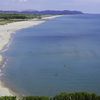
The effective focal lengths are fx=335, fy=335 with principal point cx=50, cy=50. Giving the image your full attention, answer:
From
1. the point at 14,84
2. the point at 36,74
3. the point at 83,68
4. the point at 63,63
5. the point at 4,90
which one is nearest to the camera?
the point at 4,90

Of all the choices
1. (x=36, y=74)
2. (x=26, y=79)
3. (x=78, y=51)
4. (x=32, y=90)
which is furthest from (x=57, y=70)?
(x=78, y=51)

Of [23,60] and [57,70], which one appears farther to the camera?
[23,60]

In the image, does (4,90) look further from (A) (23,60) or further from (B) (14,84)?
(A) (23,60)

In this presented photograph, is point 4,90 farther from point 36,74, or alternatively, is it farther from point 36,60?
point 36,60

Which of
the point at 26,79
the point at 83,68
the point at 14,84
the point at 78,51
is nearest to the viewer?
the point at 14,84

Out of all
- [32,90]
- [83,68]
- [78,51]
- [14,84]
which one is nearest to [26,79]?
[14,84]

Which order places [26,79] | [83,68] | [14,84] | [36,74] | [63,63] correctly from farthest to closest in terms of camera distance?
[63,63] → [83,68] → [36,74] → [26,79] → [14,84]

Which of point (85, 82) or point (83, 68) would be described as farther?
point (83, 68)

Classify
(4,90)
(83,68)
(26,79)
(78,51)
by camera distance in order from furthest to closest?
(78,51), (83,68), (26,79), (4,90)
